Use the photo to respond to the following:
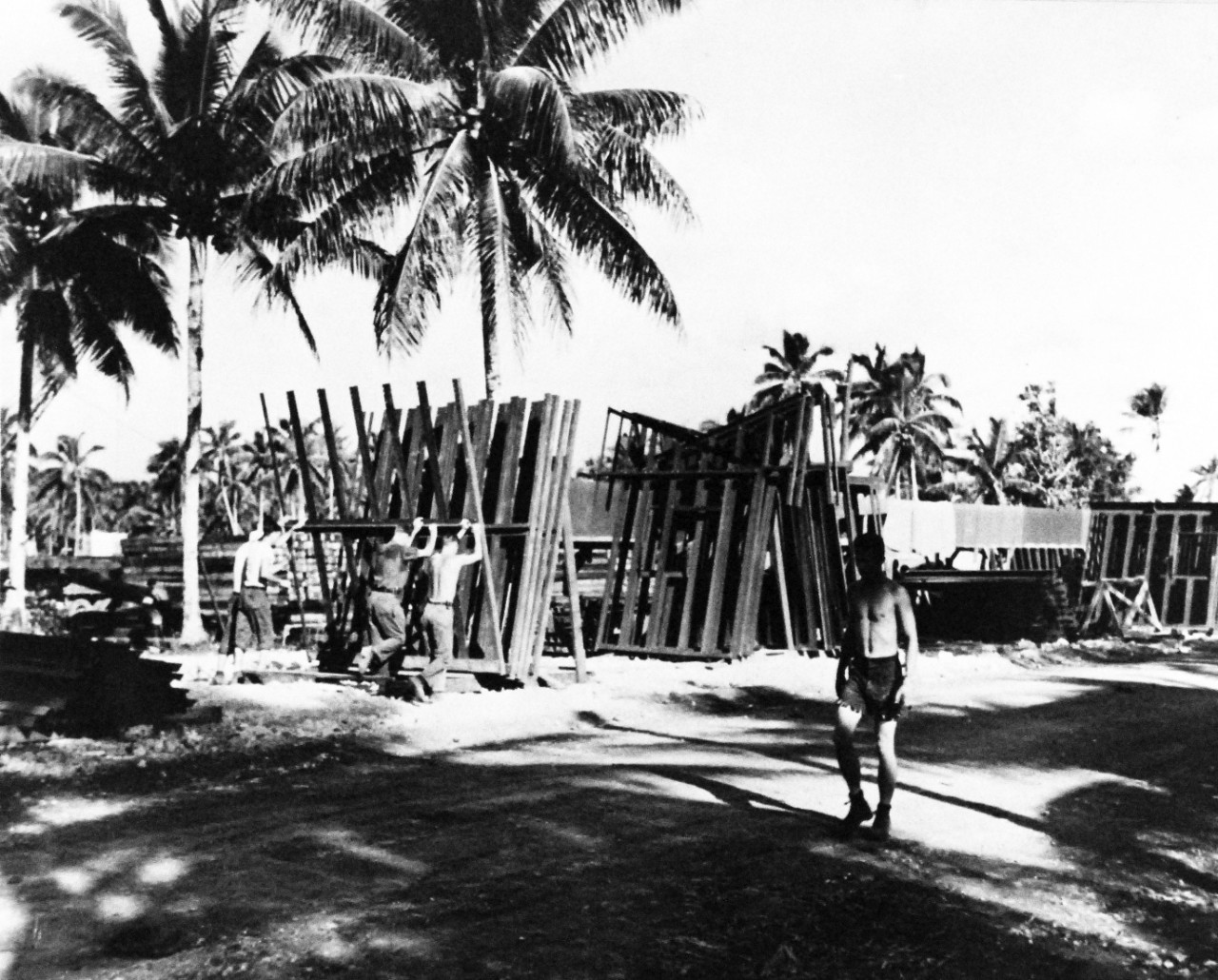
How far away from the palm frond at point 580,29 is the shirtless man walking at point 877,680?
12153 mm

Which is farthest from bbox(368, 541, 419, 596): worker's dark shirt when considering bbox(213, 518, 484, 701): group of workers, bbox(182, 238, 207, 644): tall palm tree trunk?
bbox(182, 238, 207, 644): tall palm tree trunk

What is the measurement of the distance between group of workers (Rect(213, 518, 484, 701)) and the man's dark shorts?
5.34 metres

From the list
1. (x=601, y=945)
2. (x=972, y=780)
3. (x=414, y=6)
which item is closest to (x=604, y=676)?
(x=972, y=780)

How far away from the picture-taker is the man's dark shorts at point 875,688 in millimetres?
6090

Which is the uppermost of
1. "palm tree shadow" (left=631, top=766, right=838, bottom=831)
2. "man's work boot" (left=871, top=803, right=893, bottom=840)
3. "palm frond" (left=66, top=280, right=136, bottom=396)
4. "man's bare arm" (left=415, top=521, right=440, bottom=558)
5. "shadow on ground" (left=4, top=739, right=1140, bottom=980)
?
"palm frond" (left=66, top=280, right=136, bottom=396)

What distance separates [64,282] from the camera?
22.1 metres

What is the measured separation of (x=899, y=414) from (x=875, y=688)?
130 ft

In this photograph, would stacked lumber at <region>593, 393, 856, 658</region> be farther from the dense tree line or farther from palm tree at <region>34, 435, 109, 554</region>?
palm tree at <region>34, 435, 109, 554</region>

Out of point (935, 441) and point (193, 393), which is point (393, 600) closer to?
point (193, 393)

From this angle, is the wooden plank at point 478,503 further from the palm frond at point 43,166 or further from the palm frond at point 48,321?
the palm frond at point 48,321

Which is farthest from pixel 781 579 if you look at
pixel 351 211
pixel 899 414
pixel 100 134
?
pixel 899 414

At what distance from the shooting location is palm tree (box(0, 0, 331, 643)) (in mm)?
19000

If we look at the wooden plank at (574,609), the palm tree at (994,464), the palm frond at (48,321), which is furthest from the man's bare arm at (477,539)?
the palm tree at (994,464)

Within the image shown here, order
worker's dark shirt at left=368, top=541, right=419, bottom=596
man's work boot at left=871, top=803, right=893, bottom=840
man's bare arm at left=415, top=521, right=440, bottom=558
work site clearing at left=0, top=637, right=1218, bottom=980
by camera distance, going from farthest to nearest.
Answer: man's bare arm at left=415, top=521, right=440, bottom=558 → worker's dark shirt at left=368, top=541, right=419, bottom=596 → man's work boot at left=871, top=803, right=893, bottom=840 → work site clearing at left=0, top=637, right=1218, bottom=980
